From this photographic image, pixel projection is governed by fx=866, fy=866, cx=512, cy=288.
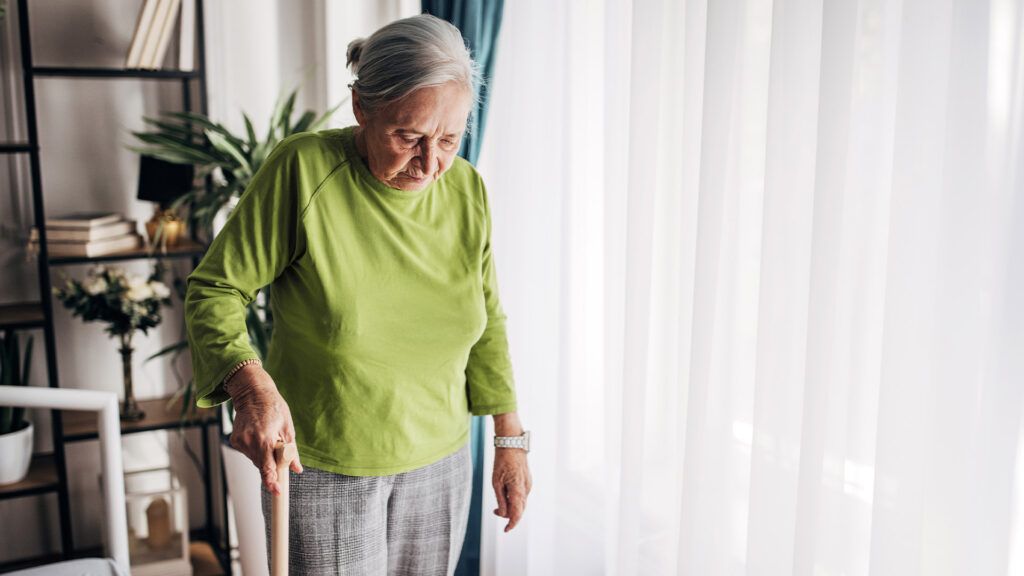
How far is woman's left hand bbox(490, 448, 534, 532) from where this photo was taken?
1.52m

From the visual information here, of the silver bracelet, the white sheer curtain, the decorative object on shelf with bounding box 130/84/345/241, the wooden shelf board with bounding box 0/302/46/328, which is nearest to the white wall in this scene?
the wooden shelf board with bounding box 0/302/46/328

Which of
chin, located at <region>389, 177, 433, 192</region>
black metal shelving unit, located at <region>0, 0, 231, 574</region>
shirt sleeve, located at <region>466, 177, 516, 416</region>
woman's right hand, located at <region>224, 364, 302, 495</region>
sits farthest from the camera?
black metal shelving unit, located at <region>0, 0, 231, 574</region>

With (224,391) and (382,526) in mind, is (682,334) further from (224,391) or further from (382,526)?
(224,391)

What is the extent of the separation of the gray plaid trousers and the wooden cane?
0.19m

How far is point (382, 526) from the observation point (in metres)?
1.38

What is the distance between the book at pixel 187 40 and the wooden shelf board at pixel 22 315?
A: 815mm

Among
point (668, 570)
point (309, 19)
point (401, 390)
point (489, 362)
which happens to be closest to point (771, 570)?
point (668, 570)

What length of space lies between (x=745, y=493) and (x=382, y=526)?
659 mm

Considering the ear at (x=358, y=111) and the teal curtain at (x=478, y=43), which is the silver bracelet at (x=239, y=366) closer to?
the ear at (x=358, y=111)

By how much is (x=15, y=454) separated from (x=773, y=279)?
2.12m

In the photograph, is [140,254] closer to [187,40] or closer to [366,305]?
[187,40]

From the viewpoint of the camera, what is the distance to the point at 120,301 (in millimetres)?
2492

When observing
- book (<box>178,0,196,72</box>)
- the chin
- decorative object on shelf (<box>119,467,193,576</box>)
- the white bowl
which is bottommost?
decorative object on shelf (<box>119,467,193,576</box>)

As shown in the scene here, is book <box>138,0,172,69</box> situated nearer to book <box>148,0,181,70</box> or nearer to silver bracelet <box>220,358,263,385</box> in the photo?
book <box>148,0,181,70</box>
